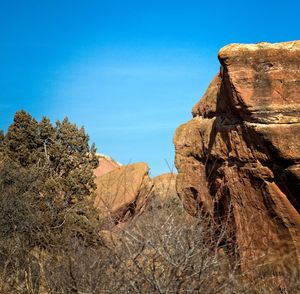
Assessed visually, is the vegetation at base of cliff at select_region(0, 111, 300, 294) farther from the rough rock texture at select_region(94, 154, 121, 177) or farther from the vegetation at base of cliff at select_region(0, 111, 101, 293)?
the rough rock texture at select_region(94, 154, 121, 177)

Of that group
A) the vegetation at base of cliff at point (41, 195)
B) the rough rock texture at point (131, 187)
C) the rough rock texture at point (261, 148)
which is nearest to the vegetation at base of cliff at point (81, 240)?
the vegetation at base of cliff at point (41, 195)

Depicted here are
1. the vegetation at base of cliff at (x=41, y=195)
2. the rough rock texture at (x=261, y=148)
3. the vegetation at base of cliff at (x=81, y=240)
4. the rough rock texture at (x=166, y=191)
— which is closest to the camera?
the vegetation at base of cliff at (x=81, y=240)

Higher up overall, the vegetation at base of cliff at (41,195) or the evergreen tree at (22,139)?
the evergreen tree at (22,139)

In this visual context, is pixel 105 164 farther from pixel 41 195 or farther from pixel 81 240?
pixel 81 240

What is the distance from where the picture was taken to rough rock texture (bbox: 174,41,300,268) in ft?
26.7

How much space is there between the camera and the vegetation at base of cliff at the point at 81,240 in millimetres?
5777

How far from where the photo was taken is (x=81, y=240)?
9359 mm

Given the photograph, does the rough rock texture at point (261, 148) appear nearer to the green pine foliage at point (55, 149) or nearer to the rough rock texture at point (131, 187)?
the green pine foliage at point (55, 149)

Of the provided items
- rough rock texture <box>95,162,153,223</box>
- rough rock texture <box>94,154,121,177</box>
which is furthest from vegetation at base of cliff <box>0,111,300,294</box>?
rough rock texture <box>94,154,121,177</box>

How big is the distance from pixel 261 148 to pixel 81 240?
11.6 ft

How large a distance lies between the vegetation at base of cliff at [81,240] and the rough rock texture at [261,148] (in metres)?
0.43

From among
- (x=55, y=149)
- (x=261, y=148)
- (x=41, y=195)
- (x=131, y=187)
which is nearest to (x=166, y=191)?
(x=261, y=148)

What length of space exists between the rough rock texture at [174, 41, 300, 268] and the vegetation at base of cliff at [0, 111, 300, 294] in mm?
435

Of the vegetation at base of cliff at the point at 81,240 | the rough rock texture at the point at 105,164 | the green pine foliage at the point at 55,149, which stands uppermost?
the rough rock texture at the point at 105,164
